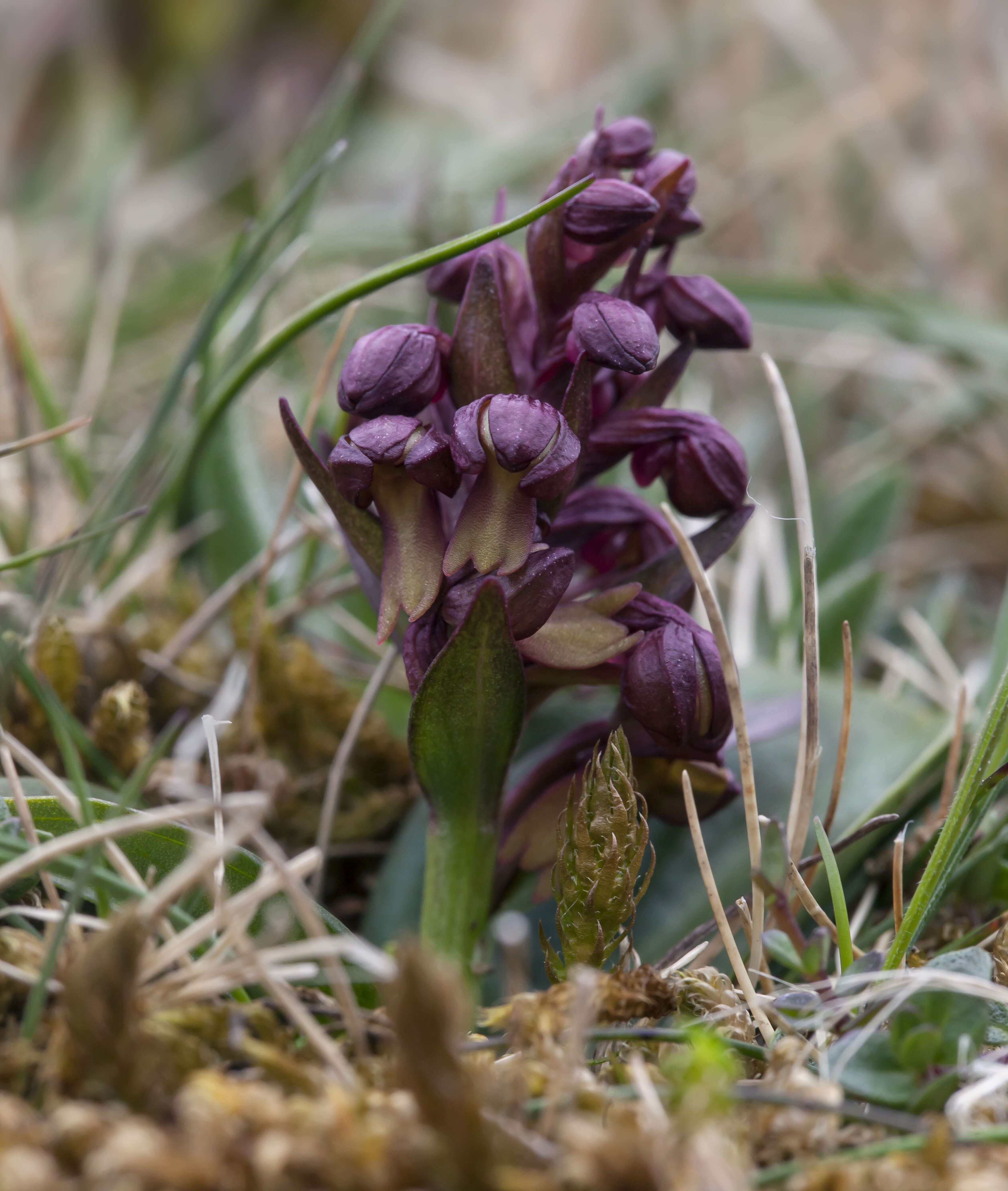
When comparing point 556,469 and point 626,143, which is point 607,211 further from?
point 556,469

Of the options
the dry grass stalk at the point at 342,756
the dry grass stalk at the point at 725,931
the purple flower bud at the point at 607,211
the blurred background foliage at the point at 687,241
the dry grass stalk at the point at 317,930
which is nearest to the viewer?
the dry grass stalk at the point at 317,930

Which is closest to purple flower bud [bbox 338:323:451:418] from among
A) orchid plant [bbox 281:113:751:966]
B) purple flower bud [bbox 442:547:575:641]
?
orchid plant [bbox 281:113:751:966]

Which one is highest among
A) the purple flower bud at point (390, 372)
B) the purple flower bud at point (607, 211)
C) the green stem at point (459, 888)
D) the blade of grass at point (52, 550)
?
the purple flower bud at point (607, 211)

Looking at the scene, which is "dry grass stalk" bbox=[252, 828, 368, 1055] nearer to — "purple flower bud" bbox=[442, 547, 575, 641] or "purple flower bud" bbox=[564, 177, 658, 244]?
"purple flower bud" bbox=[442, 547, 575, 641]

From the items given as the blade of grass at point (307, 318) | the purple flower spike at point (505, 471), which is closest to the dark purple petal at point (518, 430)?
the purple flower spike at point (505, 471)

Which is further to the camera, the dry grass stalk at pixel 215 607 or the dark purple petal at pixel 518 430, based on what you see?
the dry grass stalk at pixel 215 607

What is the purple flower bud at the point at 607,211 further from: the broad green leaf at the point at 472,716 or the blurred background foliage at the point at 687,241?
the blurred background foliage at the point at 687,241

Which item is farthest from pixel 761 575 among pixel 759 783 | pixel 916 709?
pixel 759 783
